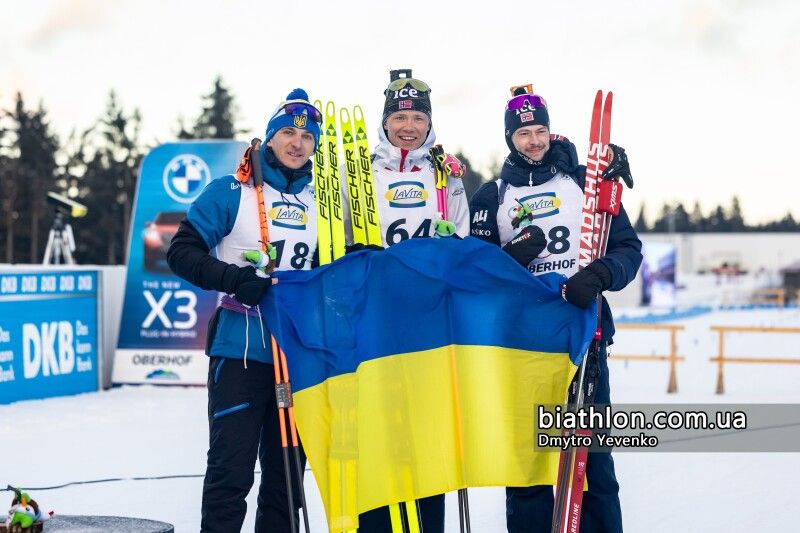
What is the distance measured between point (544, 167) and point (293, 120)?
1.09 metres

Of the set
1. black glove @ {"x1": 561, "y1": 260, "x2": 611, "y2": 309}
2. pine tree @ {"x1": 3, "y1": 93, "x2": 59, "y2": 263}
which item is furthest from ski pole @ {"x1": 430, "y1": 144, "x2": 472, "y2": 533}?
pine tree @ {"x1": 3, "y1": 93, "x2": 59, "y2": 263}

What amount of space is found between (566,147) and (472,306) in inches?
34.4

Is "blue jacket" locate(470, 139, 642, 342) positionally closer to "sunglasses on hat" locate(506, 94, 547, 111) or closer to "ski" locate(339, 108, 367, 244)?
"sunglasses on hat" locate(506, 94, 547, 111)

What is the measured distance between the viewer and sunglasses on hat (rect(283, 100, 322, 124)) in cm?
443

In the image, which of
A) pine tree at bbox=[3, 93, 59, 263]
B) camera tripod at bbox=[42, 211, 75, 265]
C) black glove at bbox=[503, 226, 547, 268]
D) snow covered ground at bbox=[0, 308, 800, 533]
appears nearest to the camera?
black glove at bbox=[503, 226, 547, 268]

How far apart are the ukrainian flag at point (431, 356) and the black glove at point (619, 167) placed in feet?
1.59

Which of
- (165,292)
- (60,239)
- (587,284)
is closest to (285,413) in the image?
(587,284)

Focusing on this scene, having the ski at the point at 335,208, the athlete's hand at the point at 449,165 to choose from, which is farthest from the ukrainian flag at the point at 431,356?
the athlete's hand at the point at 449,165

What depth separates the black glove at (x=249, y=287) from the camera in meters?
4.08

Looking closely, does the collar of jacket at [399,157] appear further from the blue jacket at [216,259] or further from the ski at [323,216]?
the blue jacket at [216,259]

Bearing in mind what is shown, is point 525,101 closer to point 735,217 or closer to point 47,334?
point 47,334

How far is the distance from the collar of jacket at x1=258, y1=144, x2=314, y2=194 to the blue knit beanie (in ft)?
0.20

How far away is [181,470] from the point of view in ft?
25.4

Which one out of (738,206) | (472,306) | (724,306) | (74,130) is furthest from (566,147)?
(738,206)
